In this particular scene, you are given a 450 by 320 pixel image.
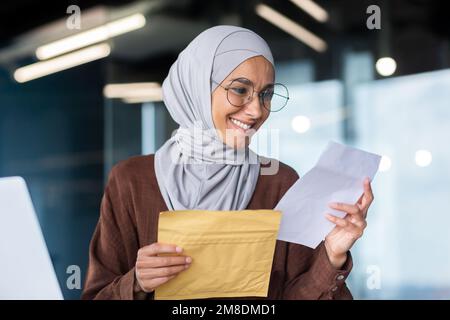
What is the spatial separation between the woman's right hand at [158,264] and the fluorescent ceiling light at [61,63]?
191cm

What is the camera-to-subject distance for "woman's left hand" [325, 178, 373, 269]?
119 cm

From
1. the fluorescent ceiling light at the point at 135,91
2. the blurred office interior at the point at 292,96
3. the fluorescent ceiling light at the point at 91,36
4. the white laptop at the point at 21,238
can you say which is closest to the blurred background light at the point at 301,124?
the blurred office interior at the point at 292,96

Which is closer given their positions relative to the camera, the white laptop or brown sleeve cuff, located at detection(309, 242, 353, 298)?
the white laptop

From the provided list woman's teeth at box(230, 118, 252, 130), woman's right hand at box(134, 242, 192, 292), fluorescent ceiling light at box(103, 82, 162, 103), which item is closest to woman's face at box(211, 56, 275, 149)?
woman's teeth at box(230, 118, 252, 130)

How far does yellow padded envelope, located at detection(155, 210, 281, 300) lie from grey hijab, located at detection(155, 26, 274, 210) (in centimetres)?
14

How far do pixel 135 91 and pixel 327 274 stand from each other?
1806 millimetres

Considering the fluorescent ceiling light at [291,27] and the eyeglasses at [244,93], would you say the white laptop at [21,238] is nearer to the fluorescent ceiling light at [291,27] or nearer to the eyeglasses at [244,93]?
the eyeglasses at [244,93]

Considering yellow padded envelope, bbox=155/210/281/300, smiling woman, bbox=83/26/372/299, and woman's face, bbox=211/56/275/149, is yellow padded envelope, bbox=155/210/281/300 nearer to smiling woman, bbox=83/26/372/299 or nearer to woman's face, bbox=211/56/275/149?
smiling woman, bbox=83/26/372/299

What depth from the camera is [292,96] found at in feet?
9.67

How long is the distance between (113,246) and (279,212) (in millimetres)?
348

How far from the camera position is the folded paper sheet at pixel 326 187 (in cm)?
121

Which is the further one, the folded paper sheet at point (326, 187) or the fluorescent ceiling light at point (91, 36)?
the fluorescent ceiling light at point (91, 36)

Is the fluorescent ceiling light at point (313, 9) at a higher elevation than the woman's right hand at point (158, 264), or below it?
higher
